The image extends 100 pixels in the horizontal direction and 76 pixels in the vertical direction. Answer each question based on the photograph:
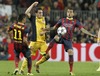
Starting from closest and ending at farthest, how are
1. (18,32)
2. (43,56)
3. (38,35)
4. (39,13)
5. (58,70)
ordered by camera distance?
(18,32)
(39,13)
(43,56)
(38,35)
(58,70)

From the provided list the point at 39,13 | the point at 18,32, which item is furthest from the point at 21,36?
the point at 39,13

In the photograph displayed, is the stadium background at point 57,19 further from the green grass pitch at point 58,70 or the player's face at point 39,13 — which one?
the player's face at point 39,13

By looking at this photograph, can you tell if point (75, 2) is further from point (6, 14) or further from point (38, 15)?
point (38, 15)

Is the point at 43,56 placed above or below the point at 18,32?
below

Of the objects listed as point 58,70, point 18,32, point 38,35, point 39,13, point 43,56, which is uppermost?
point 39,13

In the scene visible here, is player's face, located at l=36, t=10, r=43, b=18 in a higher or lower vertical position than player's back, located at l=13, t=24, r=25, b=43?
higher

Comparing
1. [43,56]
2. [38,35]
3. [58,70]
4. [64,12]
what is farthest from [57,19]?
[43,56]

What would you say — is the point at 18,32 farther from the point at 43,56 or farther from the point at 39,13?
the point at 43,56

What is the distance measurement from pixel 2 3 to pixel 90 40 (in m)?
6.08

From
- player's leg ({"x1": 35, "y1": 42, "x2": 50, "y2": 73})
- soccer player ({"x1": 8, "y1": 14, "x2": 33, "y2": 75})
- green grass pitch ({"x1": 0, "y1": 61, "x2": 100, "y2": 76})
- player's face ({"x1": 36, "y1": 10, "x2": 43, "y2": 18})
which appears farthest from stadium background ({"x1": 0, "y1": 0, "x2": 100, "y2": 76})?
soccer player ({"x1": 8, "y1": 14, "x2": 33, "y2": 75})

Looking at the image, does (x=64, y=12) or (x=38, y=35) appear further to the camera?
(x=64, y=12)

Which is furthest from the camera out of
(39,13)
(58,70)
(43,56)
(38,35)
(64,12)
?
(64,12)

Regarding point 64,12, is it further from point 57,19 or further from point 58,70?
point 58,70

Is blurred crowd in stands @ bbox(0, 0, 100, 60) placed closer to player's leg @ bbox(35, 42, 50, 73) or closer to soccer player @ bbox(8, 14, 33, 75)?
player's leg @ bbox(35, 42, 50, 73)
